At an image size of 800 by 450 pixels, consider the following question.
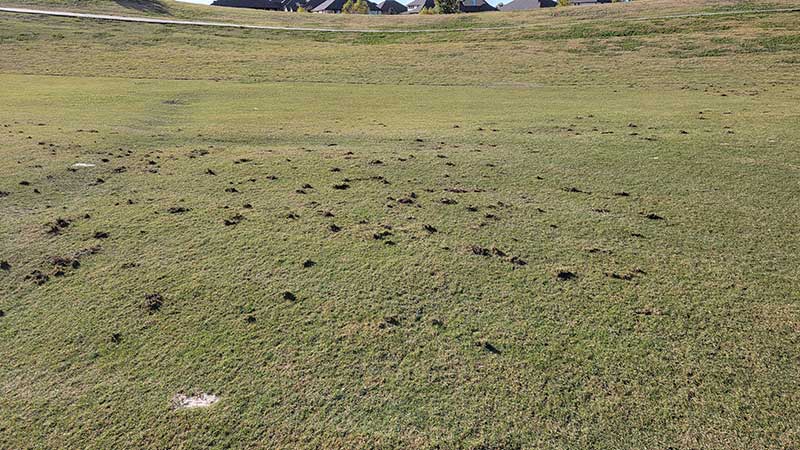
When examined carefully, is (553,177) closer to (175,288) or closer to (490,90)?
(175,288)

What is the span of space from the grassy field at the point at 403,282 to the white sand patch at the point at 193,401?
0.17ft

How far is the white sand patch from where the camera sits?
338 centimetres

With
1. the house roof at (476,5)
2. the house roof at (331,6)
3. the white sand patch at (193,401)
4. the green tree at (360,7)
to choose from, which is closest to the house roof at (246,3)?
the house roof at (331,6)

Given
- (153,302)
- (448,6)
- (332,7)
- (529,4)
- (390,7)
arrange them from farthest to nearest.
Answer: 1. (390,7)
2. (332,7)
3. (529,4)
4. (448,6)
5. (153,302)

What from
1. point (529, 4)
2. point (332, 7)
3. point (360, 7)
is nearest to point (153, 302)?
point (360, 7)

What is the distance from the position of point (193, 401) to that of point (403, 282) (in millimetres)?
2099

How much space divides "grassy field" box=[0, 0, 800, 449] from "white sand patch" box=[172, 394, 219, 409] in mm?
51

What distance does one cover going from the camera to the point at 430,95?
61.1 feet

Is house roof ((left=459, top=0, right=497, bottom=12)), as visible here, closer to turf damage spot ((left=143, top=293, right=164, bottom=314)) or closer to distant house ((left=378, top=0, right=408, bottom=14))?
distant house ((left=378, top=0, right=408, bottom=14))

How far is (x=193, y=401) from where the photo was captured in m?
3.42

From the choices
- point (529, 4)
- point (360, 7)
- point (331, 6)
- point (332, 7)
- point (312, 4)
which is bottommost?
point (360, 7)

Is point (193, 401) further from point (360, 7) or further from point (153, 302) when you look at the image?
point (360, 7)

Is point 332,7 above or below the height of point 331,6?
below

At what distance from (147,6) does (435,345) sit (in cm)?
5944
